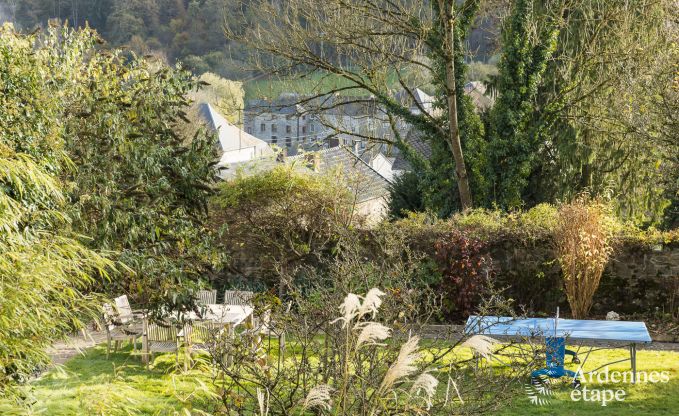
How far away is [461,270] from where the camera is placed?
42.3 feet

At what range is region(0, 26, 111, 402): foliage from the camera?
5148 mm

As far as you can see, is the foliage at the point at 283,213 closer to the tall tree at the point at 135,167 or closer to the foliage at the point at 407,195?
the tall tree at the point at 135,167

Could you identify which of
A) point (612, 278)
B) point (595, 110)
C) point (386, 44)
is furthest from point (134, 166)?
point (595, 110)

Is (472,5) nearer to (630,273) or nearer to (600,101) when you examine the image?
(600,101)

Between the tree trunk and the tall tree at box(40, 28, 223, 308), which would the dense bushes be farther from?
the tall tree at box(40, 28, 223, 308)

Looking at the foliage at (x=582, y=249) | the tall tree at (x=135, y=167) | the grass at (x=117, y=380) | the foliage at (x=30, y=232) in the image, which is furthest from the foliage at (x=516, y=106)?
the foliage at (x=30, y=232)

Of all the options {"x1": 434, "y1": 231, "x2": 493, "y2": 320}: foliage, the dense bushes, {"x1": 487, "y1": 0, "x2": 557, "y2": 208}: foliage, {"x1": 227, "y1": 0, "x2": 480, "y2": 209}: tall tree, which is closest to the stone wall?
the dense bushes

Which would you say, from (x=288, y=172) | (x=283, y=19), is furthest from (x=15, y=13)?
(x=288, y=172)

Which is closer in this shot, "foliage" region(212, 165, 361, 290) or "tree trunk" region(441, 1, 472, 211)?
"foliage" region(212, 165, 361, 290)

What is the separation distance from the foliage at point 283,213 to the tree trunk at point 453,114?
3.79 m

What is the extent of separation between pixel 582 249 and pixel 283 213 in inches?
204

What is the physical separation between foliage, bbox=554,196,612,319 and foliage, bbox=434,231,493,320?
119 centimetres

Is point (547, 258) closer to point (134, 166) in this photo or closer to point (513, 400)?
point (513, 400)

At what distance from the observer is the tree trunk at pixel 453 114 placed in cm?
1686
